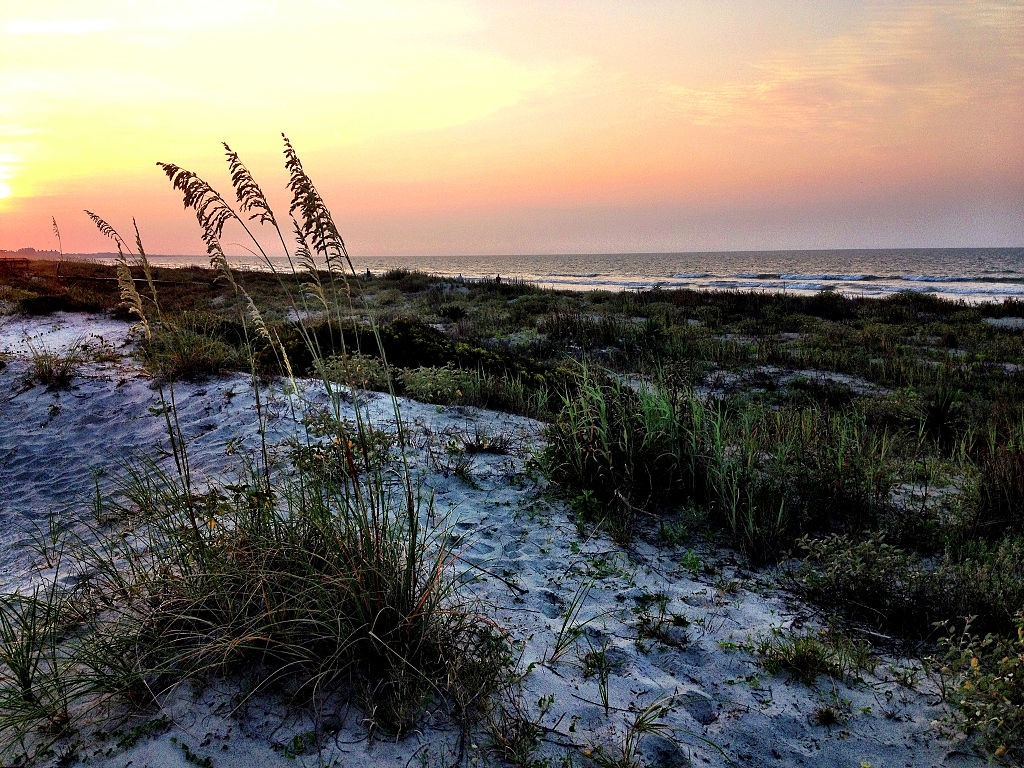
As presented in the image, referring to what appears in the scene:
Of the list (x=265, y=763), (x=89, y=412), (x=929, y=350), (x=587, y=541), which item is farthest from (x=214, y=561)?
(x=929, y=350)

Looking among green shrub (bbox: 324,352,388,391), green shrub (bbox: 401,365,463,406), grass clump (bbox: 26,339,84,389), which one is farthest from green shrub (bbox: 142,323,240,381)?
green shrub (bbox: 401,365,463,406)

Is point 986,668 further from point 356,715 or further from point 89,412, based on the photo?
point 89,412

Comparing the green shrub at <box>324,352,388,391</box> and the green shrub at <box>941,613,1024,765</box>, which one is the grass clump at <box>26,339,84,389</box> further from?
the green shrub at <box>941,613,1024,765</box>

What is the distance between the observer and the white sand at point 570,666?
2.27 metres

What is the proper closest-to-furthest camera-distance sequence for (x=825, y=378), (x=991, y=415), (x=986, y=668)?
(x=986, y=668), (x=991, y=415), (x=825, y=378)

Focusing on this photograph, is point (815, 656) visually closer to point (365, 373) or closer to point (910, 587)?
point (910, 587)

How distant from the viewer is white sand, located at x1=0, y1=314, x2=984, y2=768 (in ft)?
7.44

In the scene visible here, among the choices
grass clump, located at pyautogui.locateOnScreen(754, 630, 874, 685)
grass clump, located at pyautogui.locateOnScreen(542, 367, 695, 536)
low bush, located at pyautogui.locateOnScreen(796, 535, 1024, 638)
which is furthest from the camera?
grass clump, located at pyautogui.locateOnScreen(542, 367, 695, 536)

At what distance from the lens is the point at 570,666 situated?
2.78 meters

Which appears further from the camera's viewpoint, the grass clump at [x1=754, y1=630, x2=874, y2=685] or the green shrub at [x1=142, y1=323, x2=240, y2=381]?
the green shrub at [x1=142, y1=323, x2=240, y2=381]

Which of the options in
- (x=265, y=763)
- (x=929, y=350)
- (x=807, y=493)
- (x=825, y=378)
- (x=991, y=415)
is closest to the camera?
(x=265, y=763)

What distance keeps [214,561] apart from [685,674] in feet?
7.74

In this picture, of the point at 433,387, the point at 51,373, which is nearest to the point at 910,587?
the point at 433,387

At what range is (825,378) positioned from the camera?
1072 centimetres
